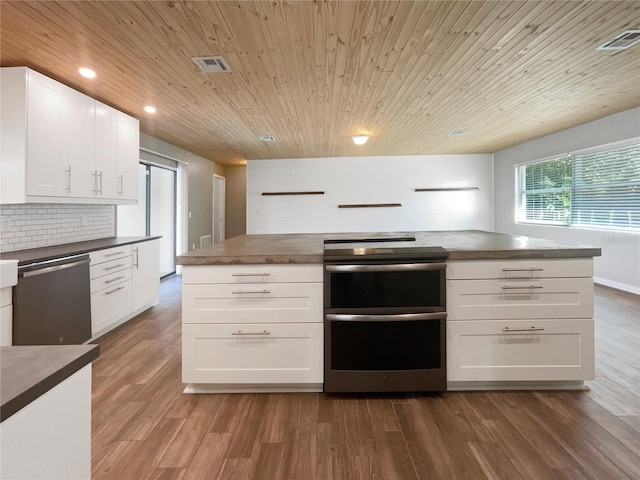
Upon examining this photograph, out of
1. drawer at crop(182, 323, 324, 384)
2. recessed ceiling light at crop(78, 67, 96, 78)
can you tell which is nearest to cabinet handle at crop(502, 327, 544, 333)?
drawer at crop(182, 323, 324, 384)

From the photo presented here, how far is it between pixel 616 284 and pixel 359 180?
15.4 feet

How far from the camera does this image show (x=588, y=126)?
16.7ft

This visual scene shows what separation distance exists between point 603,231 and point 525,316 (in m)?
4.03

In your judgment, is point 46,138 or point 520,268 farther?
point 46,138

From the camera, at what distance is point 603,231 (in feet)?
16.3

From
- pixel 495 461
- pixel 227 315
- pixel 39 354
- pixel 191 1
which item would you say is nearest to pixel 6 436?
pixel 39 354

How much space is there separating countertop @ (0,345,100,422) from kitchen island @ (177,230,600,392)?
1.32m

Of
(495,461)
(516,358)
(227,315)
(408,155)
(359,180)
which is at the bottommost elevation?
(495,461)

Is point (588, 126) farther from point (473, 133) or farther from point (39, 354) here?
point (39, 354)

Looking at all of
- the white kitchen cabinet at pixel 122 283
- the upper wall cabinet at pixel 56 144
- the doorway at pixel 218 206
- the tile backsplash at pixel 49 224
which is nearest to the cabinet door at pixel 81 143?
the upper wall cabinet at pixel 56 144

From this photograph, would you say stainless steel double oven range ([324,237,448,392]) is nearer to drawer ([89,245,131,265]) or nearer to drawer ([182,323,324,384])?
drawer ([182,323,324,384])

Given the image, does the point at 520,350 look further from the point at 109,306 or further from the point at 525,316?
the point at 109,306

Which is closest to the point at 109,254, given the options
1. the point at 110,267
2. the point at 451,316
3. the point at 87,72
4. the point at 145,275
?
the point at 110,267

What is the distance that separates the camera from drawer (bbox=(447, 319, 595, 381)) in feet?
6.82
